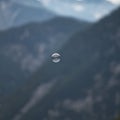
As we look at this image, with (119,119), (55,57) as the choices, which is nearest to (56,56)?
(55,57)

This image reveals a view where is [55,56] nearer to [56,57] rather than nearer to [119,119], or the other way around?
[56,57]

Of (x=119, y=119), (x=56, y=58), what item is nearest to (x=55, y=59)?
(x=56, y=58)

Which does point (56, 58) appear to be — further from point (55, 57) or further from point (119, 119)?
point (119, 119)

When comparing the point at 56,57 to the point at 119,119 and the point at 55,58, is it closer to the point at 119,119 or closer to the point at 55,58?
the point at 55,58

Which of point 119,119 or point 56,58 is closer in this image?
point 56,58

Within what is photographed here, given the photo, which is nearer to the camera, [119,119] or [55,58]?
[55,58]

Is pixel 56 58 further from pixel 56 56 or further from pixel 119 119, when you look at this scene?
pixel 119 119
